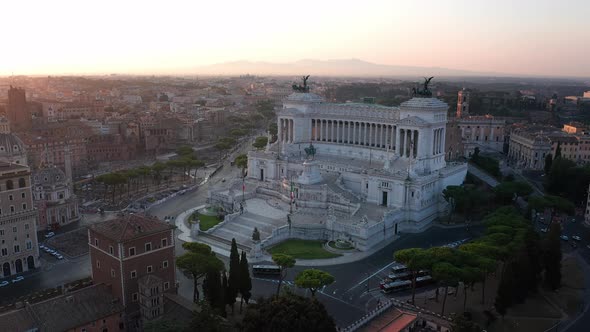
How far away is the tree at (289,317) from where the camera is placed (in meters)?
36.0

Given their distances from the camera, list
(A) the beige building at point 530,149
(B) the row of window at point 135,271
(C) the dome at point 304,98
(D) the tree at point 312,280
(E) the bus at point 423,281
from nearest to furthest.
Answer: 1. (B) the row of window at point 135,271
2. (D) the tree at point 312,280
3. (E) the bus at point 423,281
4. (C) the dome at point 304,98
5. (A) the beige building at point 530,149

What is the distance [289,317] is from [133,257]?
680 inches

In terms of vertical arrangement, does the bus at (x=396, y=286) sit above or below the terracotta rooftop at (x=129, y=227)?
below

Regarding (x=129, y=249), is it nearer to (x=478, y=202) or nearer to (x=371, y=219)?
(x=371, y=219)

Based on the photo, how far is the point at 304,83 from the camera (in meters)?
100

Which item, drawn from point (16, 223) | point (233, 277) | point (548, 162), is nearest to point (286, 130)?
point (16, 223)

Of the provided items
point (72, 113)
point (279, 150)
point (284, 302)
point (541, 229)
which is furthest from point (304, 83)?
point (72, 113)

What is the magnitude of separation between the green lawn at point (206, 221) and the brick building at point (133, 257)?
80.4ft

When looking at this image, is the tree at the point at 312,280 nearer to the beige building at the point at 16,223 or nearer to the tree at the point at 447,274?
the tree at the point at 447,274

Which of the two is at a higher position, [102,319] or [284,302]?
[284,302]

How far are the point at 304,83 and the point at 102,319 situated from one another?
223 ft

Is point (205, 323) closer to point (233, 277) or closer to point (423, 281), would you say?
point (233, 277)

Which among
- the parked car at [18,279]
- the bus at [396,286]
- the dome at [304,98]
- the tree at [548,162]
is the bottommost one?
the parked car at [18,279]

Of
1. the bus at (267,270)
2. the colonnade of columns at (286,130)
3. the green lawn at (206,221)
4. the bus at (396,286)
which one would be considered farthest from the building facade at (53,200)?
the bus at (396,286)
